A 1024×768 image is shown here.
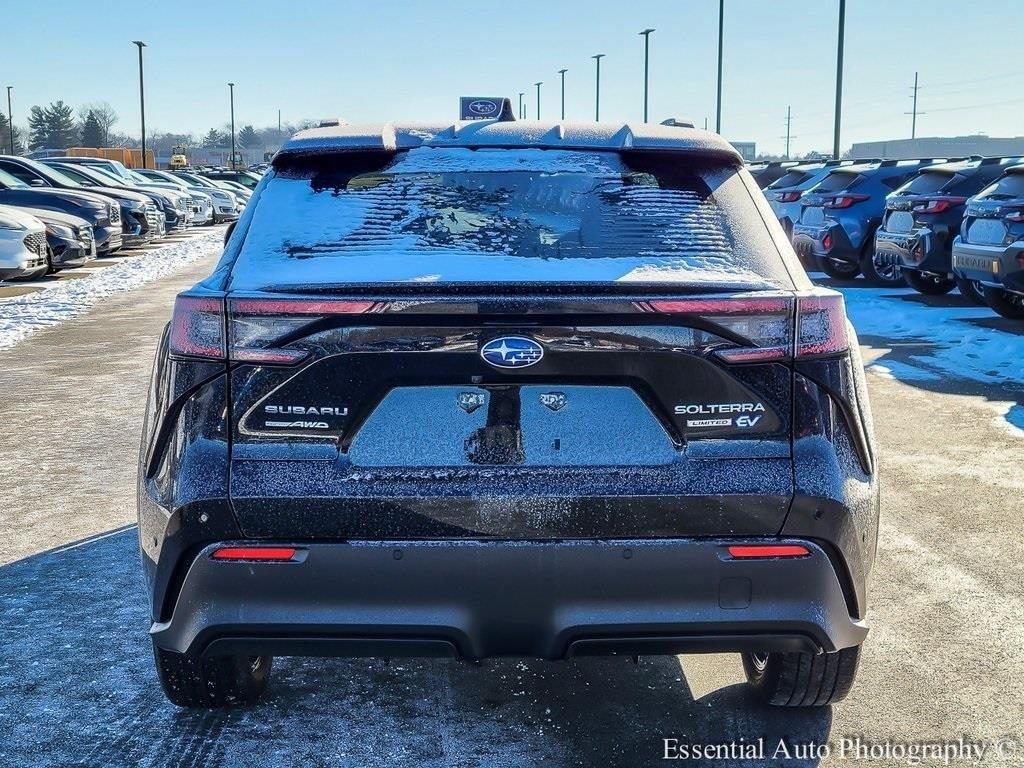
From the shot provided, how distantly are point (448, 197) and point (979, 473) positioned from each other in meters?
4.34

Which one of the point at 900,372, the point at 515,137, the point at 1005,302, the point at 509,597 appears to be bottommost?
the point at 900,372

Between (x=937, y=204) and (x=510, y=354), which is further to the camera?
(x=937, y=204)

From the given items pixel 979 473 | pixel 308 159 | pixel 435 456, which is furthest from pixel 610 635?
pixel 979 473

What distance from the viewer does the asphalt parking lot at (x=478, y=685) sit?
3439 millimetres

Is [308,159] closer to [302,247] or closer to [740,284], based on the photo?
[302,247]

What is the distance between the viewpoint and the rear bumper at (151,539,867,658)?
286 cm

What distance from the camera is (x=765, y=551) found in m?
2.89

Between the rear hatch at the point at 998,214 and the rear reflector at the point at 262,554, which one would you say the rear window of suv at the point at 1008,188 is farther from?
the rear reflector at the point at 262,554

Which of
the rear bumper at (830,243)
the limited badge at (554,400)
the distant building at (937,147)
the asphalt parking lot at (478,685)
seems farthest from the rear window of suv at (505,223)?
the distant building at (937,147)

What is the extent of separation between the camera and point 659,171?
345cm

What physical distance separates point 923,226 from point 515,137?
12.0m

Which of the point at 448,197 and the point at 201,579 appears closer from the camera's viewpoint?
the point at 201,579

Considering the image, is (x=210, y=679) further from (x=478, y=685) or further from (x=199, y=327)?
(x=199, y=327)

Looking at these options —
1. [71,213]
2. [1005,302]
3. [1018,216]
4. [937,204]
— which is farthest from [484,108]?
[71,213]
